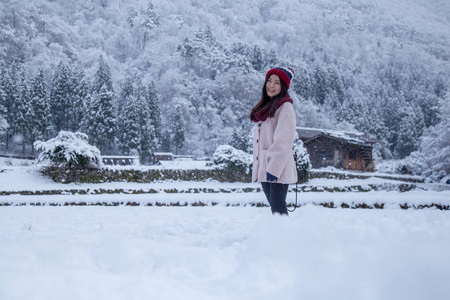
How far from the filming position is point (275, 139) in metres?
2.99

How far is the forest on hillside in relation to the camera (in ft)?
109

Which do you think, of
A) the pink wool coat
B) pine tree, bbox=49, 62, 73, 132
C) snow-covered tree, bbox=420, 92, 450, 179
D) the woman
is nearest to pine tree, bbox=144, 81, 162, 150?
pine tree, bbox=49, 62, 73, 132

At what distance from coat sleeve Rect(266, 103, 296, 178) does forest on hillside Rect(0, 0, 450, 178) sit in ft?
67.8

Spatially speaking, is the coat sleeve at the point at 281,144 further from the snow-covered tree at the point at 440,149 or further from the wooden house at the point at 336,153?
the wooden house at the point at 336,153

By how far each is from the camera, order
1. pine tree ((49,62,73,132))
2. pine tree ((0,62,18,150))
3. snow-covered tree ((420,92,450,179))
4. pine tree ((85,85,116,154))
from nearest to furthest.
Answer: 1. snow-covered tree ((420,92,450,179))
2. pine tree ((85,85,116,154))
3. pine tree ((0,62,18,150))
4. pine tree ((49,62,73,132))

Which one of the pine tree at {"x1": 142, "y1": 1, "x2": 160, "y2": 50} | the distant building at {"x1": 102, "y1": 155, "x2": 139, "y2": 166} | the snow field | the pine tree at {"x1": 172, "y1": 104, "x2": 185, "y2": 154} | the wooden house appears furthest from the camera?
the pine tree at {"x1": 142, "y1": 1, "x2": 160, "y2": 50}

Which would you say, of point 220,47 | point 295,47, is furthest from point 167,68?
point 295,47

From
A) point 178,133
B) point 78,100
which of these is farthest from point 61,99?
point 178,133

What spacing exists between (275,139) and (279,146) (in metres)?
0.09

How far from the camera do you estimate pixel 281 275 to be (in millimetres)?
1298

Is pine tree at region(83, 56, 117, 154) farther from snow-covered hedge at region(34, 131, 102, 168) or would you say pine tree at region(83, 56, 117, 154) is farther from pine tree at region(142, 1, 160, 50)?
pine tree at region(142, 1, 160, 50)

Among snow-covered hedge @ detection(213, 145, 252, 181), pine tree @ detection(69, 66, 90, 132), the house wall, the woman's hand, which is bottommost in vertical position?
the house wall

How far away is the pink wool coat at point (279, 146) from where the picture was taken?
294 centimetres

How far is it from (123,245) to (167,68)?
5894 centimetres
